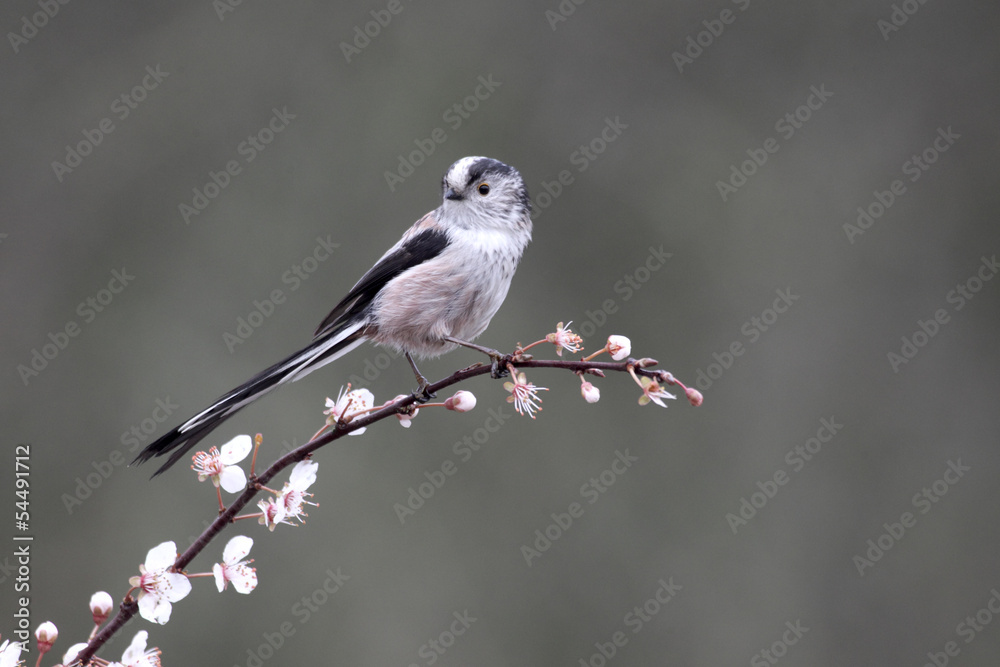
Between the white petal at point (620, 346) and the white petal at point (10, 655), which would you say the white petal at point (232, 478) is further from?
the white petal at point (620, 346)

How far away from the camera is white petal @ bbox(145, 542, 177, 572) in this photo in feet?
4.26

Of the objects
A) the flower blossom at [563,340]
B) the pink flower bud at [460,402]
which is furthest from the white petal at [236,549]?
the flower blossom at [563,340]

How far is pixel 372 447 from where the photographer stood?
5406 millimetres

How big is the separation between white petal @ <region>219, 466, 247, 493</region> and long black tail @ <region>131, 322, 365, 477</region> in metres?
0.08

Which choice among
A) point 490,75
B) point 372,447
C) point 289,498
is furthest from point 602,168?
point 289,498

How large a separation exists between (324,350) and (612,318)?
3.75 m

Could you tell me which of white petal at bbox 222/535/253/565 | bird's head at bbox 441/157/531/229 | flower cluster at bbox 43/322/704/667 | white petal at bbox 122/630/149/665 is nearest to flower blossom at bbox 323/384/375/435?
flower cluster at bbox 43/322/704/667

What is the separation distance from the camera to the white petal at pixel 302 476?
1.40m

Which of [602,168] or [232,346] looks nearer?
[232,346]

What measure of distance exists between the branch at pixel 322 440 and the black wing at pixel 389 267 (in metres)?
0.82

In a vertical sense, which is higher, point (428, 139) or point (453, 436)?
point (428, 139)

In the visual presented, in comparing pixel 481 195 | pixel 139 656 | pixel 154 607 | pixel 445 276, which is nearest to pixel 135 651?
pixel 139 656

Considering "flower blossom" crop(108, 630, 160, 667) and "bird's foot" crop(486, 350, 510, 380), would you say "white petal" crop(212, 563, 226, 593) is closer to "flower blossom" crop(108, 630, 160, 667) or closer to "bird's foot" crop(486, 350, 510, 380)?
"flower blossom" crop(108, 630, 160, 667)

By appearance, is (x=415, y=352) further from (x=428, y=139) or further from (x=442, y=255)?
(x=428, y=139)
